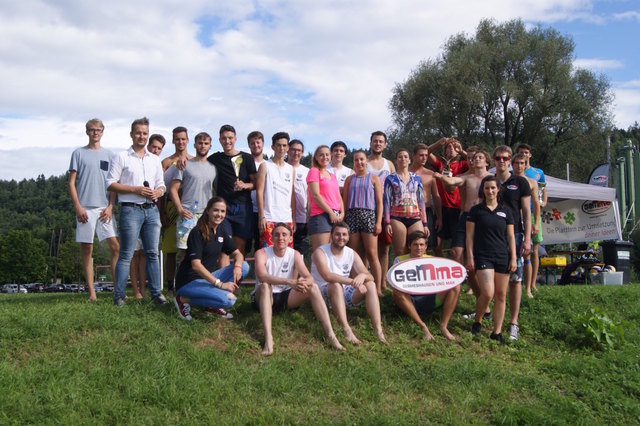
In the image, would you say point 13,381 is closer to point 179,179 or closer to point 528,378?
point 179,179

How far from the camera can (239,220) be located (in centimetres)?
740

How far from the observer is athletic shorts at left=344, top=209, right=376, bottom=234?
732 centimetres

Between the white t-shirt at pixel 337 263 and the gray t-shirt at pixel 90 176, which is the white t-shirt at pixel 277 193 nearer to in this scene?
the white t-shirt at pixel 337 263

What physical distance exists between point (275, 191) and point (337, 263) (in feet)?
4.74

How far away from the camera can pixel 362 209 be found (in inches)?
289

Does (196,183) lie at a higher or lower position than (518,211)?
higher

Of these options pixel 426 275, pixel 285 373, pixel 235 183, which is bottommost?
pixel 285 373

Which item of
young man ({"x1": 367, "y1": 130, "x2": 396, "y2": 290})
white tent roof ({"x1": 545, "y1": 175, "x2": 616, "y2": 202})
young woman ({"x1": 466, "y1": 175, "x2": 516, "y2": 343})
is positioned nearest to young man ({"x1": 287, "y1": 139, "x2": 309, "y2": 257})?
young man ({"x1": 367, "y1": 130, "x2": 396, "y2": 290})

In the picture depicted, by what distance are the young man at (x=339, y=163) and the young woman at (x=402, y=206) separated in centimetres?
64

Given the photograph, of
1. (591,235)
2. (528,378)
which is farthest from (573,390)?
(591,235)

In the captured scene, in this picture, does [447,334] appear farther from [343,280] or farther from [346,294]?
[343,280]

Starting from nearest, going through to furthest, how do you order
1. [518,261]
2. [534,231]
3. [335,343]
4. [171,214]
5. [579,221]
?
[335,343] < [518,261] < [171,214] < [534,231] < [579,221]

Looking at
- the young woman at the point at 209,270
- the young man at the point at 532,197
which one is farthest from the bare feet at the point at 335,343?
the young man at the point at 532,197

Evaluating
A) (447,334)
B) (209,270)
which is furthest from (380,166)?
(209,270)
